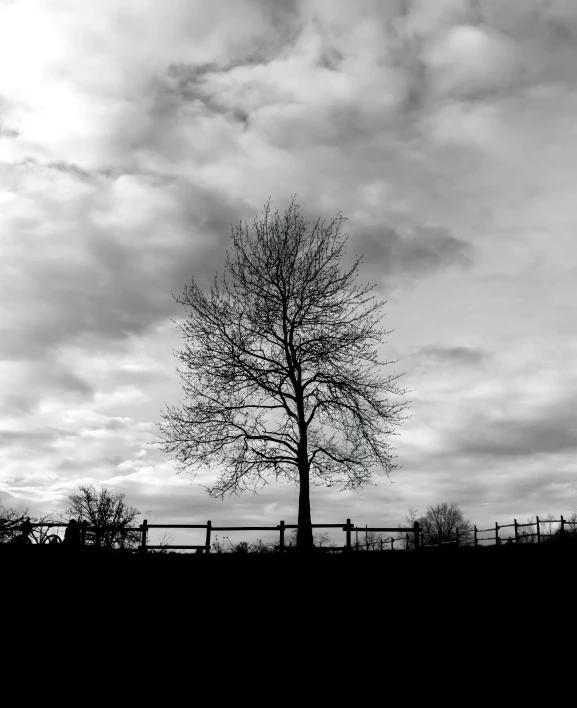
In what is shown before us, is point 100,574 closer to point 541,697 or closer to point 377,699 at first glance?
point 377,699

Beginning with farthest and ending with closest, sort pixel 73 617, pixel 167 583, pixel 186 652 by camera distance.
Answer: pixel 167 583 → pixel 73 617 → pixel 186 652

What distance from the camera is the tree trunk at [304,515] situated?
85.5 feet

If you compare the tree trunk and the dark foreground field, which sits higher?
the tree trunk

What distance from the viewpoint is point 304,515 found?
26359mm

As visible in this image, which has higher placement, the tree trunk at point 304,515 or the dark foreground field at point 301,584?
the tree trunk at point 304,515

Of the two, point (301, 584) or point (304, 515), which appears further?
point (304, 515)

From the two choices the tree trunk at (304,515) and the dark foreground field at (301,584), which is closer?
the dark foreground field at (301,584)

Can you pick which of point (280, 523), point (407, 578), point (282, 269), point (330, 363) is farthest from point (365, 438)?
point (407, 578)

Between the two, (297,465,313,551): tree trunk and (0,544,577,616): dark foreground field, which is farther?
(297,465,313,551): tree trunk

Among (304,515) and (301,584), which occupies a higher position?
(304,515)

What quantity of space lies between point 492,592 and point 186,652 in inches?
221

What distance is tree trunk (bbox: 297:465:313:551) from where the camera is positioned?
85.5ft

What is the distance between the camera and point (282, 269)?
29953mm

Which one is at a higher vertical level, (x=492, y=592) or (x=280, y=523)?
(x=280, y=523)
